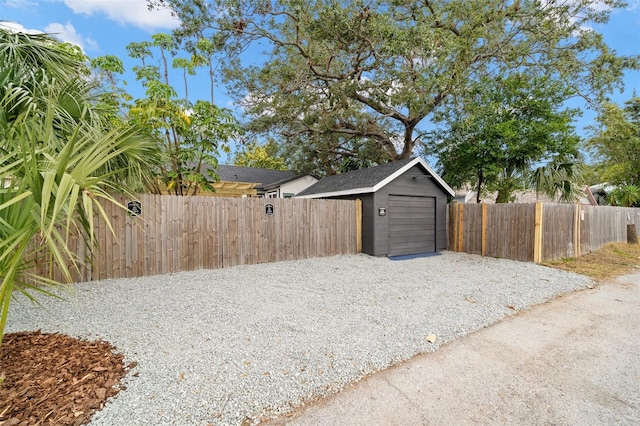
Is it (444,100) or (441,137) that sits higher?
(444,100)

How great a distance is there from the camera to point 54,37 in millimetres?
4434

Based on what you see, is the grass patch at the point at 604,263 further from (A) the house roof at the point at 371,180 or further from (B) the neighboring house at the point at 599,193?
(B) the neighboring house at the point at 599,193

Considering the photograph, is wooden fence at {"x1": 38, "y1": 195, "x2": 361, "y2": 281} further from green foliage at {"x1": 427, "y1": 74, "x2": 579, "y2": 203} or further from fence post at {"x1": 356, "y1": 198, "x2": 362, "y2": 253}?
green foliage at {"x1": 427, "y1": 74, "x2": 579, "y2": 203}

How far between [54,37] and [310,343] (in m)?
5.79

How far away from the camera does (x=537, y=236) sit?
743 cm

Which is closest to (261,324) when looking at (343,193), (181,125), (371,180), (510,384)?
(510,384)

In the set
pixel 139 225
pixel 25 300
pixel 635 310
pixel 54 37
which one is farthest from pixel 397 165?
pixel 25 300

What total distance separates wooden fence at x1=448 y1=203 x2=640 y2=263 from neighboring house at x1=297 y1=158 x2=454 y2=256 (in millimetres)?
677

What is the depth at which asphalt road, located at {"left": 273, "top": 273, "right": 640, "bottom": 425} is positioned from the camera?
2045 millimetres

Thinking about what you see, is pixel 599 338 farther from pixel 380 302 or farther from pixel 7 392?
pixel 7 392

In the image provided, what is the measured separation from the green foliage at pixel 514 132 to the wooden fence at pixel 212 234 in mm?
6269

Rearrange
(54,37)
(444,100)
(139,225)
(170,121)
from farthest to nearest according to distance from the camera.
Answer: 1. (444,100)
2. (170,121)
3. (139,225)
4. (54,37)

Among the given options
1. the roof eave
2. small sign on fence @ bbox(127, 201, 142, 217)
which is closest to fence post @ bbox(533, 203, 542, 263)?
the roof eave

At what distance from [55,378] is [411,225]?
8.38m
